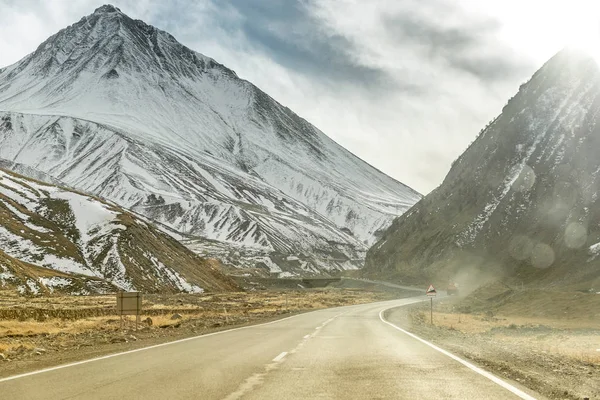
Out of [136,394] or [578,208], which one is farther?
[578,208]

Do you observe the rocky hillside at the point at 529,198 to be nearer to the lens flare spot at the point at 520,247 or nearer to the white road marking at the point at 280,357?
the lens flare spot at the point at 520,247

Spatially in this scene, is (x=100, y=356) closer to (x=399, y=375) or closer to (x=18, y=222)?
(x=399, y=375)

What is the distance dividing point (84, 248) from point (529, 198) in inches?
2634

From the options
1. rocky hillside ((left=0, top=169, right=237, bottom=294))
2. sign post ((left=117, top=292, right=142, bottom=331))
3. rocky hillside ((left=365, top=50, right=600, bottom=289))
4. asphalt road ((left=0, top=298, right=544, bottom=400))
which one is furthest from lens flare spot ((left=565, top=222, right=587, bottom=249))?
asphalt road ((left=0, top=298, right=544, bottom=400))

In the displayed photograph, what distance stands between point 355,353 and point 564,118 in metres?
90.0

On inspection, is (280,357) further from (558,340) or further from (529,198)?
(529,198)

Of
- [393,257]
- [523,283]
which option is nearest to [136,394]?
[523,283]

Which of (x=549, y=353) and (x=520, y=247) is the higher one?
(x=520, y=247)

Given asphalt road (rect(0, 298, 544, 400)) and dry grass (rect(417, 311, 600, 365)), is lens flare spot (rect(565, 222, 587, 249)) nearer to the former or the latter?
dry grass (rect(417, 311, 600, 365))

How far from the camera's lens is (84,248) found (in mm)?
94375

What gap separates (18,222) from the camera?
306 feet

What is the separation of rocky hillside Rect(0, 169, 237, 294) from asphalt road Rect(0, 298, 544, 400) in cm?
6390

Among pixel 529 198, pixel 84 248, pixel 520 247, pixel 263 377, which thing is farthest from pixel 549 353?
pixel 84 248

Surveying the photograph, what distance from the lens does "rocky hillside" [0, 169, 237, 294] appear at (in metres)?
84.2
